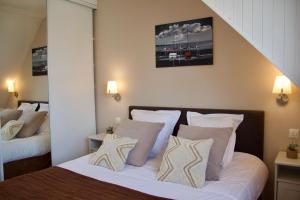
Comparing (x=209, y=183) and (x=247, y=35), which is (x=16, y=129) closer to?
(x=209, y=183)

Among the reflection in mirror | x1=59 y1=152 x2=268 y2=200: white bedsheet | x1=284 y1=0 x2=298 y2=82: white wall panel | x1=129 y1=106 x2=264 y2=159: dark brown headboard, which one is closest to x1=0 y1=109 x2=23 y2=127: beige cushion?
the reflection in mirror

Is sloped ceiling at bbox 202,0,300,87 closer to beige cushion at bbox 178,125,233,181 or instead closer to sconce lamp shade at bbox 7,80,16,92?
beige cushion at bbox 178,125,233,181

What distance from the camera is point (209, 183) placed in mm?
1955

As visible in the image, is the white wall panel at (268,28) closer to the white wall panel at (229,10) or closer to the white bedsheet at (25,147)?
the white wall panel at (229,10)

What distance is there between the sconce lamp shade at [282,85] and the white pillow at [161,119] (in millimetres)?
1050

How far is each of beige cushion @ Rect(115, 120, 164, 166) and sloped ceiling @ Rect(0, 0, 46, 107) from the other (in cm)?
144

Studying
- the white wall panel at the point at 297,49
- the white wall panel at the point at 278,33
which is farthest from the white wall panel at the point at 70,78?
the white wall panel at the point at 297,49

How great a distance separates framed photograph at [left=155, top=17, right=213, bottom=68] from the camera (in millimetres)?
2812

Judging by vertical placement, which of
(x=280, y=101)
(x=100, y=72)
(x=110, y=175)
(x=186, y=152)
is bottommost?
(x=110, y=175)

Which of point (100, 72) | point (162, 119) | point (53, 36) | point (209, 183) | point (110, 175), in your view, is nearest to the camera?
point (209, 183)

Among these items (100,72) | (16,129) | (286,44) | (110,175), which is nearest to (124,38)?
(100,72)

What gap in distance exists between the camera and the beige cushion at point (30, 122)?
302 cm

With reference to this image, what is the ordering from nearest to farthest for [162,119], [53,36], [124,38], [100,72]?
[162,119], [53,36], [124,38], [100,72]

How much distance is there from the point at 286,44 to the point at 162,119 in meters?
1.49
